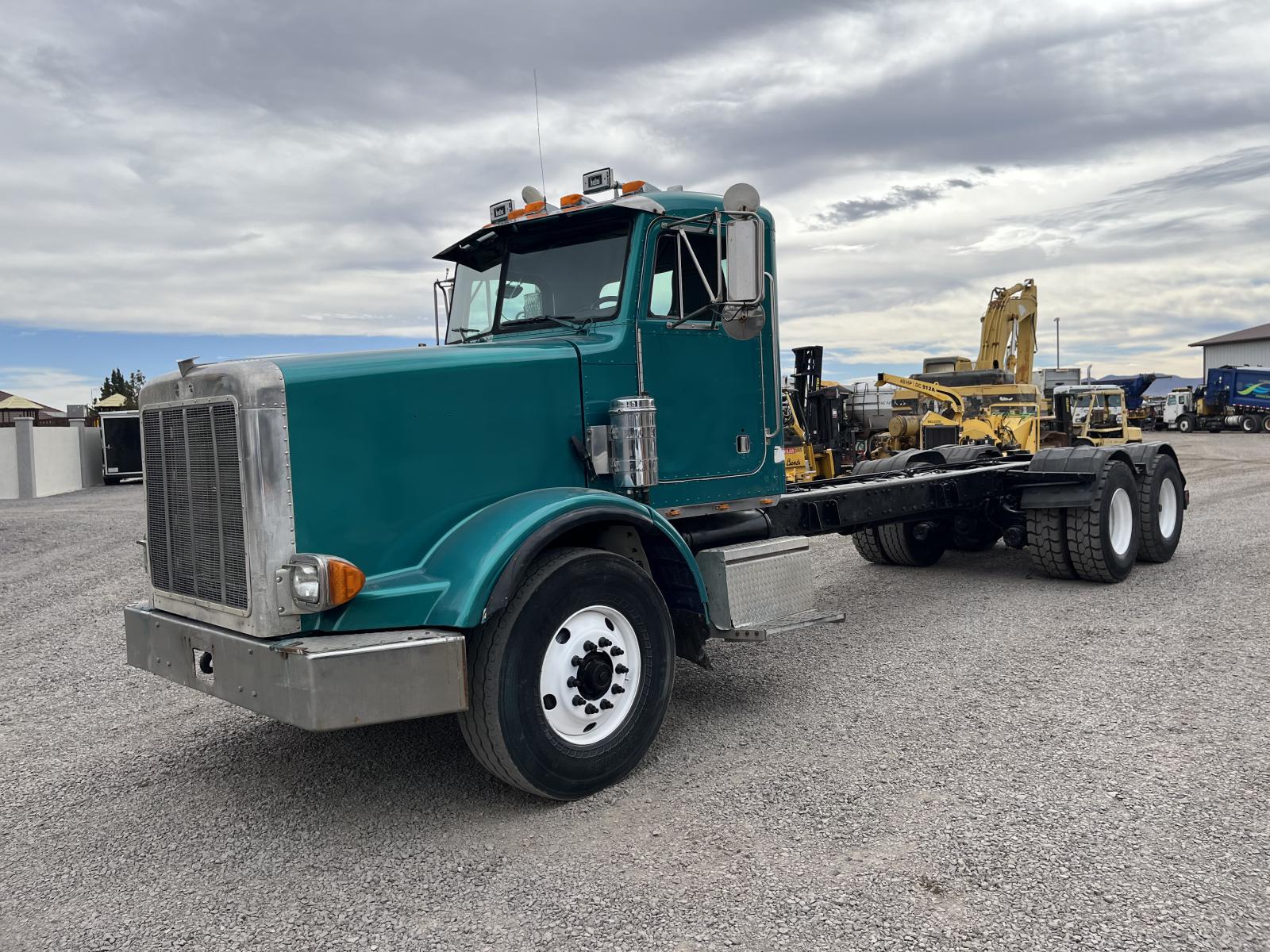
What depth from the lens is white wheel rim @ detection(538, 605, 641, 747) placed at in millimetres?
4266

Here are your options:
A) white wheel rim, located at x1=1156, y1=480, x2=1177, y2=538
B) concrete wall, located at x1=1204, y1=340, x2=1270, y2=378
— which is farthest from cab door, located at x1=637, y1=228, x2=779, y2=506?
concrete wall, located at x1=1204, y1=340, x2=1270, y2=378

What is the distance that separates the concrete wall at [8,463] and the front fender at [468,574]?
25.4 m

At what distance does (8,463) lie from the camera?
81.9 ft

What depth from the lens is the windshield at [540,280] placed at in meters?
5.17

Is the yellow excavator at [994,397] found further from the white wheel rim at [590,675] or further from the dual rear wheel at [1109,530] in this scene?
the white wheel rim at [590,675]

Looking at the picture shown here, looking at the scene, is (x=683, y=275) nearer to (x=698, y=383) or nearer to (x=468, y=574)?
(x=698, y=383)

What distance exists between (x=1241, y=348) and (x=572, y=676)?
247 feet

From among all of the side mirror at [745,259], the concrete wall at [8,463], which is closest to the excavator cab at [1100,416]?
the side mirror at [745,259]

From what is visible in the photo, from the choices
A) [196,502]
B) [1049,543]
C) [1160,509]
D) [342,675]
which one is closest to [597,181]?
[196,502]

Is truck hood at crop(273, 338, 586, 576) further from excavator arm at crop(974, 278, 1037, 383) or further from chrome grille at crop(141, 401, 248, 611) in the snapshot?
excavator arm at crop(974, 278, 1037, 383)

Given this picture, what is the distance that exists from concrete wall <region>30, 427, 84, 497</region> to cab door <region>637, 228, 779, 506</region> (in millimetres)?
25651

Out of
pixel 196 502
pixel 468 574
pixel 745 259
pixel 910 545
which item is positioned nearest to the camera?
pixel 468 574

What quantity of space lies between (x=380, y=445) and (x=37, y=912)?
2.08 metres

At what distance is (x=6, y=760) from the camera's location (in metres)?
5.18
